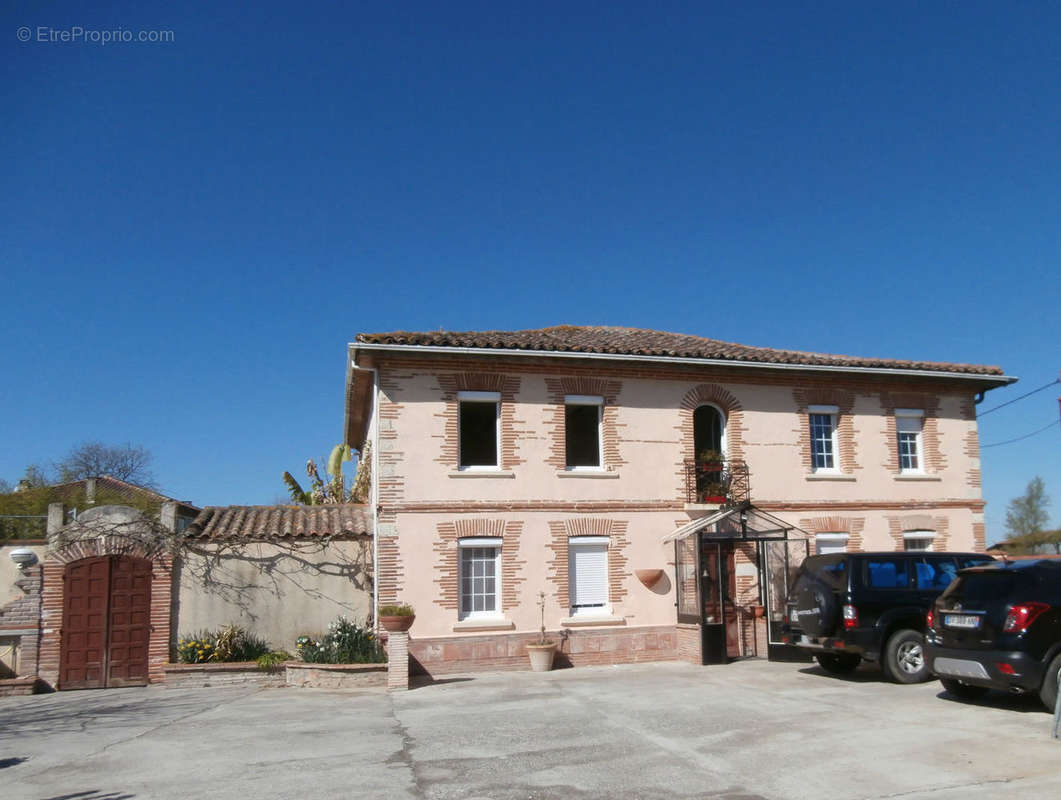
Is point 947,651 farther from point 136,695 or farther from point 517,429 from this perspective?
point 136,695

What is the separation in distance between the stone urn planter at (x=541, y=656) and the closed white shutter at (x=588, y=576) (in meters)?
1.20

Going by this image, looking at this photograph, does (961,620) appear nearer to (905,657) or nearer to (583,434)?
(905,657)

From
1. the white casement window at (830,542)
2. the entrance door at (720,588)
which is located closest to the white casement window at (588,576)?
the entrance door at (720,588)

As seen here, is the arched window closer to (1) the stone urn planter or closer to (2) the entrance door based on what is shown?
(2) the entrance door

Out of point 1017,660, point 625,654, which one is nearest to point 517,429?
point 625,654

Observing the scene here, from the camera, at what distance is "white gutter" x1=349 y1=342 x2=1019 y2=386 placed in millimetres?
16359

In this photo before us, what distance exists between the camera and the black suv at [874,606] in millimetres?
13023

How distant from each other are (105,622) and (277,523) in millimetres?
3499

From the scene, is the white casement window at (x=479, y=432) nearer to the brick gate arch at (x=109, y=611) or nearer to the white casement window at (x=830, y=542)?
the brick gate arch at (x=109, y=611)

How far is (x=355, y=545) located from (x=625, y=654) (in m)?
5.68

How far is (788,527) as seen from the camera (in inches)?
707

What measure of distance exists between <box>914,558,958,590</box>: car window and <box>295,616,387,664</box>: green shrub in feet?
29.5

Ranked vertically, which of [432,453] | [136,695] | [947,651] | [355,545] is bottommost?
[136,695]

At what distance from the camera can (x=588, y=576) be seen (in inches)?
674
